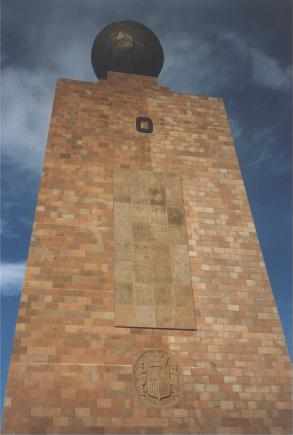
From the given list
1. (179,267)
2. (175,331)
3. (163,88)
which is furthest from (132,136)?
(175,331)

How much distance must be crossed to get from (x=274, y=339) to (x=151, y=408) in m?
3.23

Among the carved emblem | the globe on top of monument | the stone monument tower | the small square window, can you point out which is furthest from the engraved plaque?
the globe on top of monument

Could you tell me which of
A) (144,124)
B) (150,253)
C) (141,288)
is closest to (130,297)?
(141,288)

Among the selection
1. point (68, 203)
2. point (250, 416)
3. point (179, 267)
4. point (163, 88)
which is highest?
point (163, 88)

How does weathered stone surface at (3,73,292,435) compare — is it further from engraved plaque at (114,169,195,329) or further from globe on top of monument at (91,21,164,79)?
globe on top of monument at (91,21,164,79)

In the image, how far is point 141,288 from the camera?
10.1m

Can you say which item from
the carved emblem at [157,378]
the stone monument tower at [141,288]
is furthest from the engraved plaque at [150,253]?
the carved emblem at [157,378]

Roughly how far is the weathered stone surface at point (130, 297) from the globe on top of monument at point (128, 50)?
1.83m

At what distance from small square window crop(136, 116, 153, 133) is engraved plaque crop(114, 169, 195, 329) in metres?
1.67

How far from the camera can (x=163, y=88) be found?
14414 millimetres

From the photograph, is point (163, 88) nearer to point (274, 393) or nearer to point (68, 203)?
point (68, 203)

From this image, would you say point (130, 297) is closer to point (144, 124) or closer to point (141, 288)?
point (141, 288)

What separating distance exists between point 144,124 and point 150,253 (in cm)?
443

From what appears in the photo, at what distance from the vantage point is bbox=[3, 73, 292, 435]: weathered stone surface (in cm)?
861
